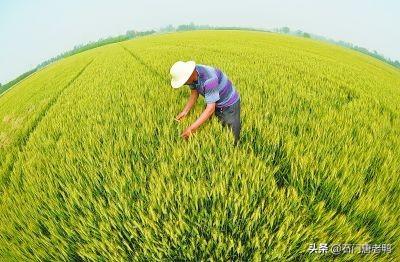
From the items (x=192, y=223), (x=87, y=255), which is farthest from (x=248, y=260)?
(x=87, y=255)

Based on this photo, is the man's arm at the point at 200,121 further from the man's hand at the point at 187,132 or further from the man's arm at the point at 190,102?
the man's arm at the point at 190,102

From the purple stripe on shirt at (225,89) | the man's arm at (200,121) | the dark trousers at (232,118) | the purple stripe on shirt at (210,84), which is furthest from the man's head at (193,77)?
the dark trousers at (232,118)

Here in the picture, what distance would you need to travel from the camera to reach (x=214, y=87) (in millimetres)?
3320

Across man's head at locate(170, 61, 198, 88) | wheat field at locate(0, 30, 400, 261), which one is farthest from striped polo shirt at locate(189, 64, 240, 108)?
wheat field at locate(0, 30, 400, 261)

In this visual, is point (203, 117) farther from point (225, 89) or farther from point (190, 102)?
point (190, 102)

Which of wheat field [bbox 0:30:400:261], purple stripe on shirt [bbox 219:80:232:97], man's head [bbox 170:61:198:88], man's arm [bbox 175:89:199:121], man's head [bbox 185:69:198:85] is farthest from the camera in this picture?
man's arm [bbox 175:89:199:121]

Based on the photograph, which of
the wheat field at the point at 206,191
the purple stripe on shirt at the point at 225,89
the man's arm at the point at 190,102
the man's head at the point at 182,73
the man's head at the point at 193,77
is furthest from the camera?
the man's arm at the point at 190,102

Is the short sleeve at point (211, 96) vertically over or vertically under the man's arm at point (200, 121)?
over

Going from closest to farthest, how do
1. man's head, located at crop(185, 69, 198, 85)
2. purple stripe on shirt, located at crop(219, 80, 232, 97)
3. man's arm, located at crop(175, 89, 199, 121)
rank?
man's head, located at crop(185, 69, 198, 85)
purple stripe on shirt, located at crop(219, 80, 232, 97)
man's arm, located at crop(175, 89, 199, 121)

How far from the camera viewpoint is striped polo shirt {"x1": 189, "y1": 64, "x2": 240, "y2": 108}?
331 centimetres

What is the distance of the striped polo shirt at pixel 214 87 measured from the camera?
3.31 meters

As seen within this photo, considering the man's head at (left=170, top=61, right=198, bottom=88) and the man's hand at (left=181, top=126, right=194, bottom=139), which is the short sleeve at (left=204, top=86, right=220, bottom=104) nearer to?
the man's head at (left=170, top=61, right=198, bottom=88)

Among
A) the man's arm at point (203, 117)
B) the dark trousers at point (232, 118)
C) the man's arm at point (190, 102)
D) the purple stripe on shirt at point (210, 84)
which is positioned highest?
the purple stripe on shirt at point (210, 84)

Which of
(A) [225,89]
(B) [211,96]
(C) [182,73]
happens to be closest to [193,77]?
(C) [182,73]
